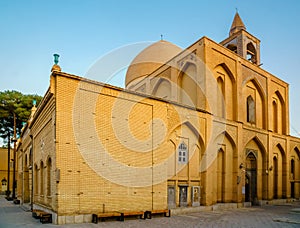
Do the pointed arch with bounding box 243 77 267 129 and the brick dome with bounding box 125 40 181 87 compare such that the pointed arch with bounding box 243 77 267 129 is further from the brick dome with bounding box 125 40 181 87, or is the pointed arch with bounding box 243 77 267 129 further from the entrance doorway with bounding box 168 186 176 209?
the entrance doorway with bounding box 168 186 176 209

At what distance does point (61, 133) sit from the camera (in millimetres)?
11203

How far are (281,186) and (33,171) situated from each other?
19.3 m

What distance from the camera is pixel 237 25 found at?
24.2 meters

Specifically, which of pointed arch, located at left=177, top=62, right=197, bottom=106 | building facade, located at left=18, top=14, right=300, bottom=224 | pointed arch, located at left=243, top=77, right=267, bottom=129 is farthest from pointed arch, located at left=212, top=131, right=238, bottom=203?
pointed arch, located at left=243, top=77, right=267, bottom=129

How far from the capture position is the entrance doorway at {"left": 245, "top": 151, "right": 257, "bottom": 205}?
21.1m

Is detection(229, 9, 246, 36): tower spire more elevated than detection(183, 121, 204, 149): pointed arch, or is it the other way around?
detection(229, 9, 246, 36): tower spire

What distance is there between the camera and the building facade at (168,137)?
455 inches

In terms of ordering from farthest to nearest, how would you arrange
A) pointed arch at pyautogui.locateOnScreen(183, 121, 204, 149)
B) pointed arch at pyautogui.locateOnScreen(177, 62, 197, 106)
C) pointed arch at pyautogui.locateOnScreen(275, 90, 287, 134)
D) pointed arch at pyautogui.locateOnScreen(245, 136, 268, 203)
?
pointed arch at pyautogui.locateOnScreen(275, 90, 287, 134) → pointed arch at pyautogui.locateOnScreen(245, 136, 268, 203) → pointed arch at pyautogui.locateOnScreen(177, 62, 197, 106) → pointed arch at pyautogui.locateOnScreen(183, 121, 204, 149)

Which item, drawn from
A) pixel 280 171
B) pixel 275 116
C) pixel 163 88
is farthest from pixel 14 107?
pixel 280 171

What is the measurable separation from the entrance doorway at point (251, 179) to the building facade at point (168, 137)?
7cm

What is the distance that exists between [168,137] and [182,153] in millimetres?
1609

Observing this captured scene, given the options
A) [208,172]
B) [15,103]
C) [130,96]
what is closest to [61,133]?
[130,96]

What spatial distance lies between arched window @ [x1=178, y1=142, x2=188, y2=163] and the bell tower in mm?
10042

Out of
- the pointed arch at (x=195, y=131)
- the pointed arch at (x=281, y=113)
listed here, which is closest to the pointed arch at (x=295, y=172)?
the pointed arch at (x=281, y=113)
